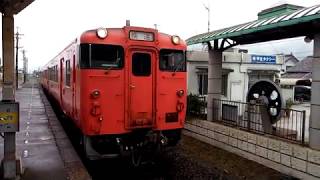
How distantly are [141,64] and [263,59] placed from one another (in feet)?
48.0

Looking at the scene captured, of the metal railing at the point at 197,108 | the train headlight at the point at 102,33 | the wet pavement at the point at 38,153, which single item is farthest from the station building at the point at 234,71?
the train headlight at the point at 102,33

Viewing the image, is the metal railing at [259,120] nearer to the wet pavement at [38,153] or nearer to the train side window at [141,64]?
the train side window at [141,64]

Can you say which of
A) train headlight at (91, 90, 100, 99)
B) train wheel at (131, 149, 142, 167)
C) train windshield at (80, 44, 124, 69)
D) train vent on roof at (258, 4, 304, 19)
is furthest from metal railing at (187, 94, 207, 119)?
train headlight at (91, 90, 100, 99)

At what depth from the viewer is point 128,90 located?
22.1ft

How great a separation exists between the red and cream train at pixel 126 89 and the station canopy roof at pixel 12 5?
1.17 meters

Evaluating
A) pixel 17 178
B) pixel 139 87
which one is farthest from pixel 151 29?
pixel 17 178

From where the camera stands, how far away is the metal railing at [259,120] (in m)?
7.42

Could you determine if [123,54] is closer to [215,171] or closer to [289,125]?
[215,171]

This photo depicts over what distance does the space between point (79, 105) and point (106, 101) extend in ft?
1.89

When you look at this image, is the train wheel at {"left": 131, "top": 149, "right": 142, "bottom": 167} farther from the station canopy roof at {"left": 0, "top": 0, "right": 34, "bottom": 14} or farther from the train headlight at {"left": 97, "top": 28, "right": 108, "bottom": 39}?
the station canopy roof at {"left": 0, "top": 0, "right": 34, "bottom": 14}

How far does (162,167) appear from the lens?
7.76 m

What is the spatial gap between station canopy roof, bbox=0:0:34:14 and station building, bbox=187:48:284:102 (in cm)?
1091

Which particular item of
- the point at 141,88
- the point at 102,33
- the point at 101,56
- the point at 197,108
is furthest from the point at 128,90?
the point at 197,108

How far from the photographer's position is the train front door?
6773mm
